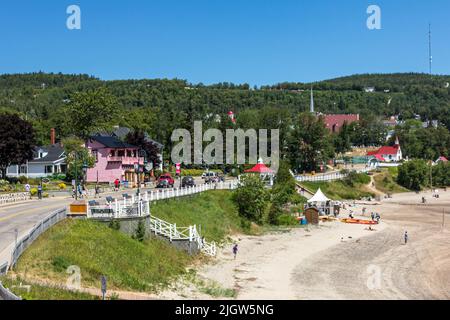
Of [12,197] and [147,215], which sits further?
[12,197]

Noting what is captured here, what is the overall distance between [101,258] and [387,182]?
80719mm

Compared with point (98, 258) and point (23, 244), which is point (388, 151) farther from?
point (23, 244)

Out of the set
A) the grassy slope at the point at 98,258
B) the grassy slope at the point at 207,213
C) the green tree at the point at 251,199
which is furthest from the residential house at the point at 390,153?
the grassy slope at the point at 98,258

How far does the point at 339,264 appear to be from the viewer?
1572 inches

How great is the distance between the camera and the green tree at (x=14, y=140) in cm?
6825

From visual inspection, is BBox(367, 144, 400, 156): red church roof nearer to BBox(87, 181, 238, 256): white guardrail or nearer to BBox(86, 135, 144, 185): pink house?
BBox(86, 135, 144, 185): pink house

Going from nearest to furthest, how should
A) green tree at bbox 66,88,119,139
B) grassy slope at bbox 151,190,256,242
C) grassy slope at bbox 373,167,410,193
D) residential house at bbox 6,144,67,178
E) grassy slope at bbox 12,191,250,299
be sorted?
grassy slope at bbox 12,191,250,299 → grassy slope at bbox 151,190,256,242 → green tree at bbox 66,88,119,139 → residential house at bbox 6,144,67,178 → grassy slope at bbox 373,167,410,193

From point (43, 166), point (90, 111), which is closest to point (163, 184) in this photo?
point (90, 111)

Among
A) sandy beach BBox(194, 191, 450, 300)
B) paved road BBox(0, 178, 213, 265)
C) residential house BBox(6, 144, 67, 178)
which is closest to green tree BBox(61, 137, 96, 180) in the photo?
residential house BBox(6, 144, 67, 178)

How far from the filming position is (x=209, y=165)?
9675cm

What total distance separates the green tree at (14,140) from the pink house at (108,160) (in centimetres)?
831

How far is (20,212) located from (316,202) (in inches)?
1572

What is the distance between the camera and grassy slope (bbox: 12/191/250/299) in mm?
25906

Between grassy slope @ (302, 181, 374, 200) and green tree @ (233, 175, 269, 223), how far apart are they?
28.6 metres
